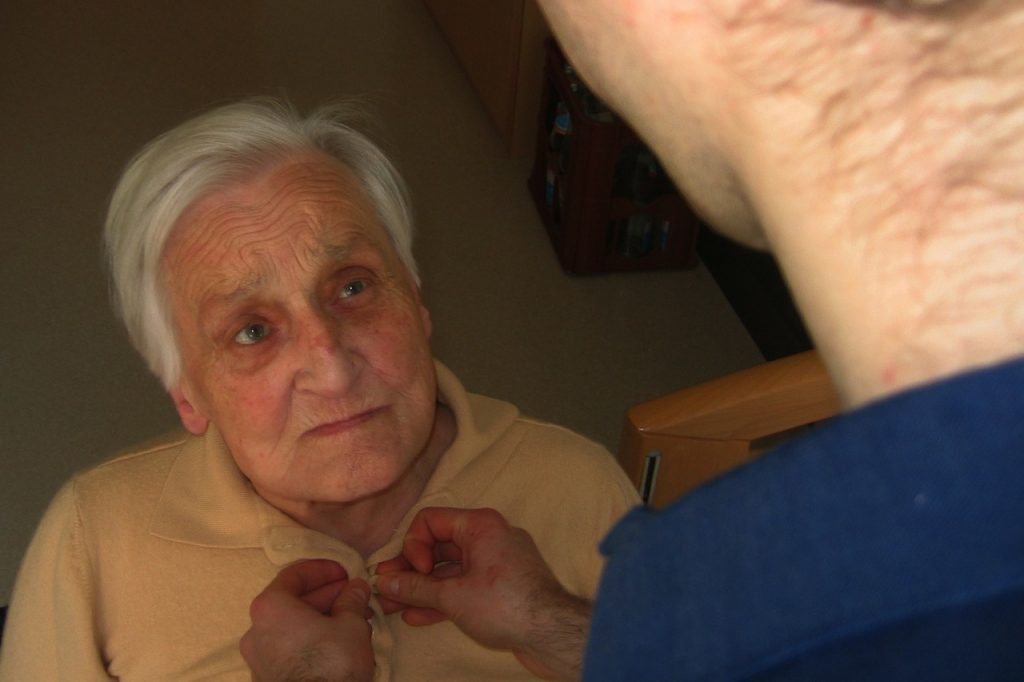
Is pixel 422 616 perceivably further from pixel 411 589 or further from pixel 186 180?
pixel 186 180

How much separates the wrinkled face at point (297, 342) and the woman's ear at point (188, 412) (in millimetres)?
36

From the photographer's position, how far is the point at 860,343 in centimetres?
45

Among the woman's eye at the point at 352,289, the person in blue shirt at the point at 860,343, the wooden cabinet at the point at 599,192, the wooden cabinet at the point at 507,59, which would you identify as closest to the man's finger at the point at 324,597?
the woman's eye at the point at 352,289

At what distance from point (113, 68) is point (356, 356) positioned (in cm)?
331

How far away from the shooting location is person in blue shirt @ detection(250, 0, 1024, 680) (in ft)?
1.31

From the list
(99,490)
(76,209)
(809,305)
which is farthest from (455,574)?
(76,209)

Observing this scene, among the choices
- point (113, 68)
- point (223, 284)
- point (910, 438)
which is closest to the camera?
point (910, 438)

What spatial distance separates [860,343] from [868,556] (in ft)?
0.29

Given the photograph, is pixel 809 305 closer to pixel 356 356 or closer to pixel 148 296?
pixel 356 356

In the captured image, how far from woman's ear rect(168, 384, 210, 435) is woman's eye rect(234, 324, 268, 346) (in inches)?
6.4

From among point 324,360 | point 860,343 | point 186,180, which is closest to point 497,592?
point 324,360

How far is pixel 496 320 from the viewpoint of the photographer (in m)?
3.37

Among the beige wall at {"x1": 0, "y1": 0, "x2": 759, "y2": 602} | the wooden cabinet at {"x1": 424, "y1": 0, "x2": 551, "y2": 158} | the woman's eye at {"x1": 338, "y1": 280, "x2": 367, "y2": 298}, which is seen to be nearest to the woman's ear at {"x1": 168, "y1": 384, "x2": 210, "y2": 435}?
the woman's eye at {"x1": 338, "y1": 280, "x2": 367, "y2": 298}

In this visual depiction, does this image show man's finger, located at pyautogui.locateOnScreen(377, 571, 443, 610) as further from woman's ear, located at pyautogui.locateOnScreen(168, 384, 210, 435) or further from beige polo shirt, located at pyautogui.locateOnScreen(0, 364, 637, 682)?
woman's ear, located at pyautogui.locateOnScreen(168, 384, 210, 435)
